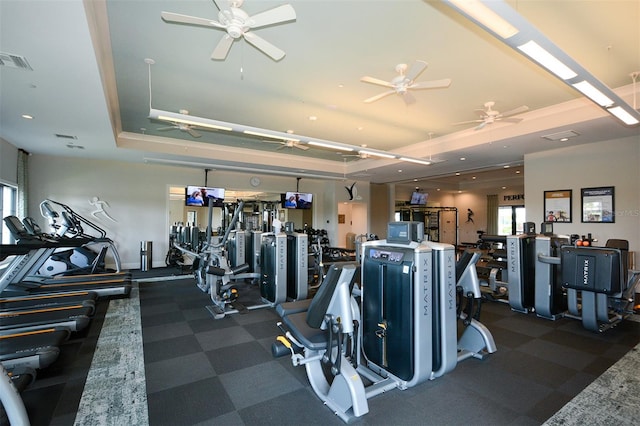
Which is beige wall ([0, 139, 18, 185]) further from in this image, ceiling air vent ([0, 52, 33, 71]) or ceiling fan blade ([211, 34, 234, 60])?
ceiling fan blade ([211, 34, 234, 60])

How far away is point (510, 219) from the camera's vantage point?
13695mm

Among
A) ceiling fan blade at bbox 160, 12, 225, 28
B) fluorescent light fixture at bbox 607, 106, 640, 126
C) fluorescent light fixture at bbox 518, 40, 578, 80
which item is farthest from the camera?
fluorescent light fixture at bbox 607, 106, 640, 126

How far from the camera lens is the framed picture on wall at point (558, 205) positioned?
6.20 meters

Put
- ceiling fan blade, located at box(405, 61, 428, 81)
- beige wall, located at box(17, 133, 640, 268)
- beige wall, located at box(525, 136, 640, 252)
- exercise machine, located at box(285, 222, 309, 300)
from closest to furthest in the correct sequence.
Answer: ceiling fan blade, located at box(405, 61, 428, 81) → exercise machine, located at box(285, 222, 309, 300) → beige wall, located at box(525, 136, 640, 252) → beige wall, located at box(17, 133, 640, 268)

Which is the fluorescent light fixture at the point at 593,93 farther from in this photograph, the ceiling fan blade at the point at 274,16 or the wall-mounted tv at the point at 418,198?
the wall-mounted tv at the point at 418,198

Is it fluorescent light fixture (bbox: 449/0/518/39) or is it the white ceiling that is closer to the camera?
fluorescent light fixture (bbox: 449/0/518/39)

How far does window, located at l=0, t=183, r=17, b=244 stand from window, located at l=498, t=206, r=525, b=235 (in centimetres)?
1639

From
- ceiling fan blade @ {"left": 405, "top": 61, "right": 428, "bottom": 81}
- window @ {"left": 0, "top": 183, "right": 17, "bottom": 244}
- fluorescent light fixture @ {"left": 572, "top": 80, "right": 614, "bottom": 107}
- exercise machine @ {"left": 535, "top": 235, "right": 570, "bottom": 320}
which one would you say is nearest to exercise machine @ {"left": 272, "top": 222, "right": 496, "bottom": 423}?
ceiling fan blade @ {"left": 405, "top": 61, "right": 428, "bottom": 81}

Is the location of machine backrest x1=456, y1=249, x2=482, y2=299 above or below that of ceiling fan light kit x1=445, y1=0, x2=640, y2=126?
below

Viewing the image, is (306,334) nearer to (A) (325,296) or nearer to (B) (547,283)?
(A) (325,296)

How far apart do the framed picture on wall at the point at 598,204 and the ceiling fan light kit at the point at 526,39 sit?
3588 millimetres

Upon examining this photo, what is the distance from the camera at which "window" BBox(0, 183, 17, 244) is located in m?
5.93

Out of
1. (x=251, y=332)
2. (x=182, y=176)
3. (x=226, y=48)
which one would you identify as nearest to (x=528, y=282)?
(x=251, y=332)

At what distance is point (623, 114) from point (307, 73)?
387cm
